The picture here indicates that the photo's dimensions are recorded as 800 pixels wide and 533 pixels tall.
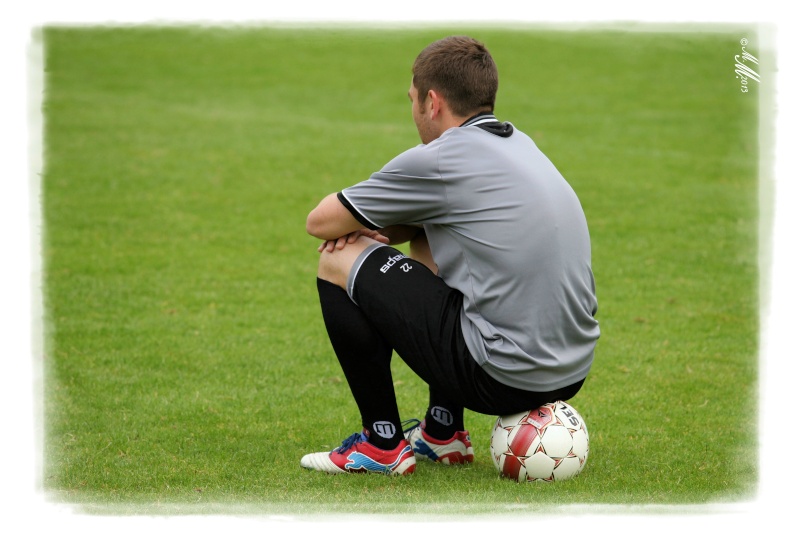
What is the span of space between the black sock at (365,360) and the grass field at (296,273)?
0.84ft

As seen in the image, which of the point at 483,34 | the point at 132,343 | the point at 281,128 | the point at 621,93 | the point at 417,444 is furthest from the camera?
the point at 483,34

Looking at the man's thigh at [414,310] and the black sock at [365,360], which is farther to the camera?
the black sock at [365,360]

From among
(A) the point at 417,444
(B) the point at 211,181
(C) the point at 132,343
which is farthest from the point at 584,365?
(B) the point at 211,181

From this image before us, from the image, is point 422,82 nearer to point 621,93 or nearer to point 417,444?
point 417,444

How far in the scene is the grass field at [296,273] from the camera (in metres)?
4.47

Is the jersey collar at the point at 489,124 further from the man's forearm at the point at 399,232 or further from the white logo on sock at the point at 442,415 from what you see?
the white logo on sock at the point at 442,415

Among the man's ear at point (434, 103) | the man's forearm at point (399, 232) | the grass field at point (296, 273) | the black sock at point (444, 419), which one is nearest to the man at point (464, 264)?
the man's ear at point (434, 103)

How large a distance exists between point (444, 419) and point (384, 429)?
361mm

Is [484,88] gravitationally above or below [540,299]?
above

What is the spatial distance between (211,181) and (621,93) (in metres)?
9.24

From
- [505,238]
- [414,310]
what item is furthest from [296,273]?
[505,238]

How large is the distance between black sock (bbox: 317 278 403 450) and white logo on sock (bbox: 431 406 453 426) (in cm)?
27

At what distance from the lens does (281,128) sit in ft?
50.1

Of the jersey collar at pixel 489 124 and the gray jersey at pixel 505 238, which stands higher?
the jersey collar at pixel 489 124
